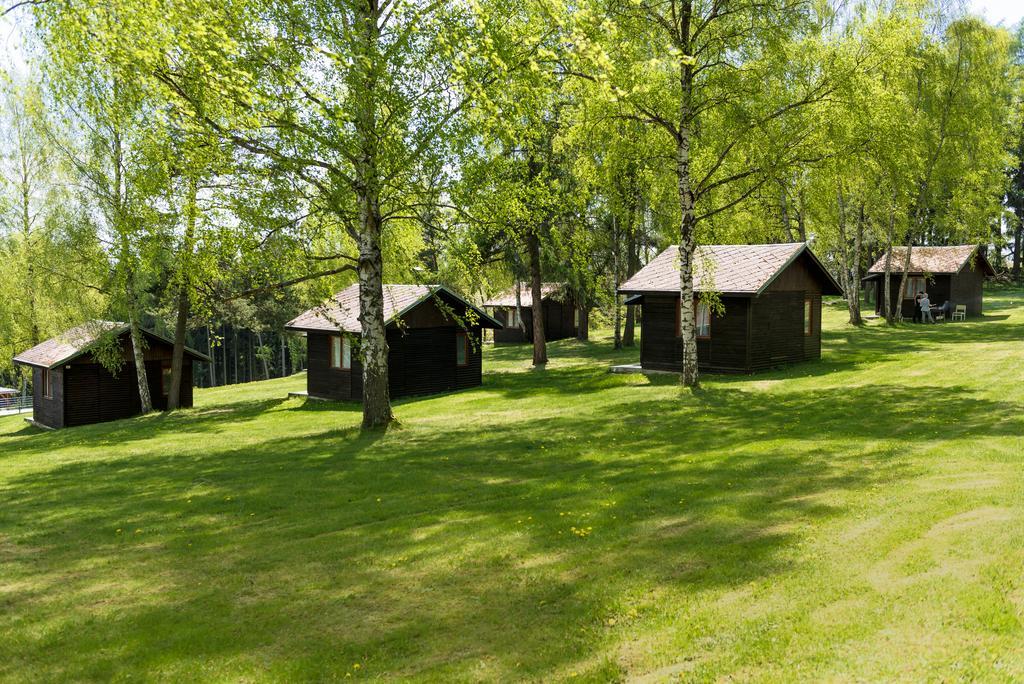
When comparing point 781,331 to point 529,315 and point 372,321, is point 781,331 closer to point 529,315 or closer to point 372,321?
point 372,321

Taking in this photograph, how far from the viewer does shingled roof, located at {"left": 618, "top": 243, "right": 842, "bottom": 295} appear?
81.9 ft

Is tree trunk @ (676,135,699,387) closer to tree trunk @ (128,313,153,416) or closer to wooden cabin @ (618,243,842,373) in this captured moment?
wooden cabin @ (618,243,842,373)

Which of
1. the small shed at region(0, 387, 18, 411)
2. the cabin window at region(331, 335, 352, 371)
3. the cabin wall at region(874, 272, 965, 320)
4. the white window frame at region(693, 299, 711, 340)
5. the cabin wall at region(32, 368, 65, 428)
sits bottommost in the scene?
the small shed at region(0, 387, 18, 411)

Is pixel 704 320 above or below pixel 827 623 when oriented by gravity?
above

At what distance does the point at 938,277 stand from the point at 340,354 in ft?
109

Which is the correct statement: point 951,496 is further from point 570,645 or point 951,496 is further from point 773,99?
point 773,99

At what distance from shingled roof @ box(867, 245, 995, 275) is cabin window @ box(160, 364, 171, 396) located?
35.5 meters

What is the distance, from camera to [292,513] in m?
11.0

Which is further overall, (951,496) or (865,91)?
(865,91)

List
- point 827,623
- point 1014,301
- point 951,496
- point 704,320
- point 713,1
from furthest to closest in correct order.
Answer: point 1014,301 → point 704,320 → point 713,1 → point 951,496 → point 827,623

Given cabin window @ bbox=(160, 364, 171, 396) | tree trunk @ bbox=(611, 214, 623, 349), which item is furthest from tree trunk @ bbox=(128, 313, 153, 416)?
tree trunk @ bbox=(611, 214, 623, 349)

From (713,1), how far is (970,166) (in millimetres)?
24449

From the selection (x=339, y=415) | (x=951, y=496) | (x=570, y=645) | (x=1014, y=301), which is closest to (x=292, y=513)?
(x=570, y=645)

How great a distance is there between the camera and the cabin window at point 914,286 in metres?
45.1
